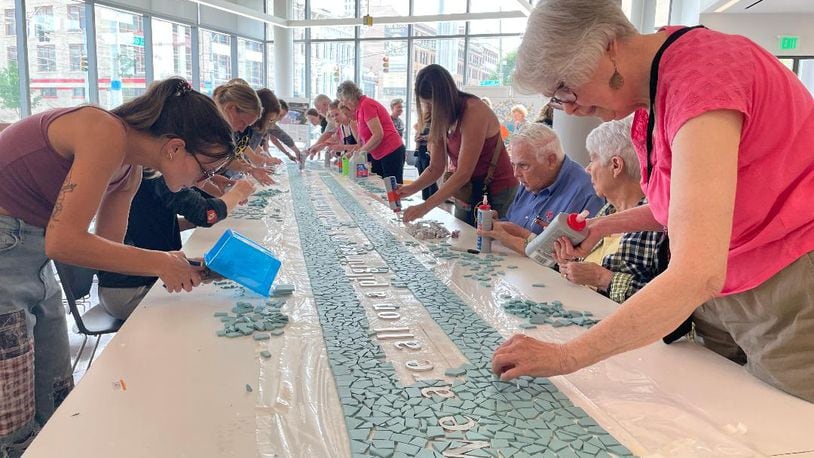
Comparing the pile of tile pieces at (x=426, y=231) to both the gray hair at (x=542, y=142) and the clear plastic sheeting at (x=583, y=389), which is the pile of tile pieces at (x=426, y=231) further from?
the clear plastic sheeting at (x=583, y=389)

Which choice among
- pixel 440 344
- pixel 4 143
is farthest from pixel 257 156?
pixel 440 344

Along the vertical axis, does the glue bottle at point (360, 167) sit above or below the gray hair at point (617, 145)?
below

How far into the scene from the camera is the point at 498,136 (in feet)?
10.1

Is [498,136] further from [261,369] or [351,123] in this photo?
[351,123]

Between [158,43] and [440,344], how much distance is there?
9.00m

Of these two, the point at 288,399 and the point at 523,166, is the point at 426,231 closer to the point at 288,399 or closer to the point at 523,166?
the point at 523,166

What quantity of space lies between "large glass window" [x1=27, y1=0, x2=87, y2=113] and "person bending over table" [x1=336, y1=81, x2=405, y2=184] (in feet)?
12.3

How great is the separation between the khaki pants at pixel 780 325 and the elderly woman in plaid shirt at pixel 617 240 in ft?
1.77

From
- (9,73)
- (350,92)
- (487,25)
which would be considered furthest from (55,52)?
(487,25)

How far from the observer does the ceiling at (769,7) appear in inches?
274

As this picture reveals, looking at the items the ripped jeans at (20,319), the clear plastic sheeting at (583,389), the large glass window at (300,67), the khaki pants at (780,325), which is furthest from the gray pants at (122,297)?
the large glass window at (300,67)

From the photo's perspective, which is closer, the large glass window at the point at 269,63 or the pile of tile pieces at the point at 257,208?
the pile of tile pieces at the point at 257,208

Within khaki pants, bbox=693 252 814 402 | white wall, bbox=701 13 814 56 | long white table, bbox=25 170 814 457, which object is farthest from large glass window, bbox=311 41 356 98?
khaki pants, bbox=693 252 814 402

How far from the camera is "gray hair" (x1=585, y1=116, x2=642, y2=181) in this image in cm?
195
